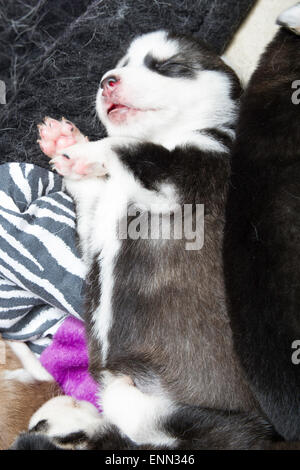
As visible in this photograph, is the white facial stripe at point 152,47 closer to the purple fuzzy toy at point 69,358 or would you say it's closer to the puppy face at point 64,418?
the purple fuzzy toy at point 69,358

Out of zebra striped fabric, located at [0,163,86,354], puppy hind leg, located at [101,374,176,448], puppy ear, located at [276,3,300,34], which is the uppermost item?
puppy ear, located at [276,3,300,34]

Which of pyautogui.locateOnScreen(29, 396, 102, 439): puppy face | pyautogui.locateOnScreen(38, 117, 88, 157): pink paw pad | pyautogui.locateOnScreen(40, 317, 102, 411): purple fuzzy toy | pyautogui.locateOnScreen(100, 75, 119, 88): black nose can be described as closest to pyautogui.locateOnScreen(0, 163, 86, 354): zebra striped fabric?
pyautogui.locateOnScreen(40, 317, 102, 411): purple fuzzy toy

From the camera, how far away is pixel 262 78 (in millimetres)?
2156

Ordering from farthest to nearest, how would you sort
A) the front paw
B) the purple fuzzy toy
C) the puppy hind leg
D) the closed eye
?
1. the purple fuzzy toy
2. the closed eye
3. the front paw
4. the puppy hind leg

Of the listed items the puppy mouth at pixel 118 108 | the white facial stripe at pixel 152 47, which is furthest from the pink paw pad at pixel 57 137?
the white facial stripe at pixel 152 47

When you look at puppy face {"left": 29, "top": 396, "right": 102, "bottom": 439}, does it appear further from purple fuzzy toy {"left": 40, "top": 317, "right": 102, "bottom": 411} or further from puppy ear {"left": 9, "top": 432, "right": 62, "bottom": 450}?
purple fuzzy toy {"left": 40, "top": 317, "right": 102, "bottom": 411}

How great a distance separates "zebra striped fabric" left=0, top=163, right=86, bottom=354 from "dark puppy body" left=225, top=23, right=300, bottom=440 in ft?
2.07

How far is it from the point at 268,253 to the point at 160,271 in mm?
361

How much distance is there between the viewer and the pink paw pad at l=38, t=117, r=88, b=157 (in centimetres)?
230

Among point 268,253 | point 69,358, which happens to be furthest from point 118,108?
point 69,358

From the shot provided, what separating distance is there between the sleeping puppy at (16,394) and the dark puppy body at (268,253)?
31.1 inches

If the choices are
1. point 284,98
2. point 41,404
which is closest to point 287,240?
point 284,98

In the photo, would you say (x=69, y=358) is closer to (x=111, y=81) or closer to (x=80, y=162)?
(x=80, y=162)
